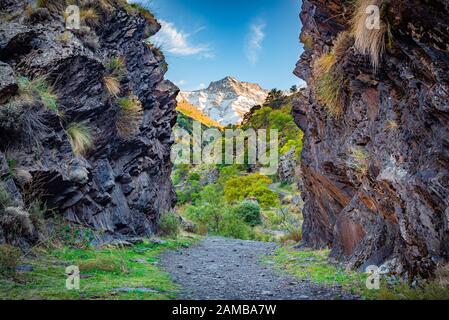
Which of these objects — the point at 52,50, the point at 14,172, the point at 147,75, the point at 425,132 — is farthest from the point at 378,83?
the point at 147,75

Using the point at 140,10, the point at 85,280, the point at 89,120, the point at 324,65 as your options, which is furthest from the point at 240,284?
the point at 140,10

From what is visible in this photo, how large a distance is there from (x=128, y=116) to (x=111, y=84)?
4.53ft

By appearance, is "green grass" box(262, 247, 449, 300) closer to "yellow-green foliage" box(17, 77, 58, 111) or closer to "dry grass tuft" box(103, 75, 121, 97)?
"yellow-green foliage" box(17, 77, 58, 111)

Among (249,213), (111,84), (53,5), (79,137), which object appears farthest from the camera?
(249,213)

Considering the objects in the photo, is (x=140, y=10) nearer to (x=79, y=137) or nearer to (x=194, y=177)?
(x=79, y=137)

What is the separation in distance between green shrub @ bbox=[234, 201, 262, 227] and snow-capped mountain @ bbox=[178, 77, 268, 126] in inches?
2420

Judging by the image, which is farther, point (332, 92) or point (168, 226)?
point (168, 226)

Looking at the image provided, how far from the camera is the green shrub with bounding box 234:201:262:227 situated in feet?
92.2

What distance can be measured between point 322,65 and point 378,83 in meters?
2.23

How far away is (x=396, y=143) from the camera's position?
224 inches

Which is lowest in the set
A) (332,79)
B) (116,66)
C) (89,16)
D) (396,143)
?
(396,143)

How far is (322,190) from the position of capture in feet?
32.7

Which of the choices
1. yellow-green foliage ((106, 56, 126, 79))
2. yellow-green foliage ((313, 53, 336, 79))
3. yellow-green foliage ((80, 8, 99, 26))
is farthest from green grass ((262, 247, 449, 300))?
yellow-green foliage ((80, 8, 99, 26))

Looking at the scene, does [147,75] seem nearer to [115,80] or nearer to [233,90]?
[115,80]
